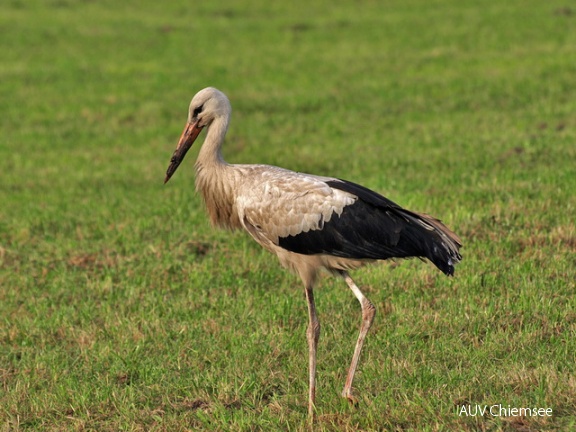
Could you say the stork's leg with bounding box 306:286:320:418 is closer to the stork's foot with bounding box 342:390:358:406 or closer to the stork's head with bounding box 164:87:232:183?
the stork's foot with bounding box 342:390:358:406

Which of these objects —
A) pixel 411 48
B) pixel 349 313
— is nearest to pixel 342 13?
pixel 411 48

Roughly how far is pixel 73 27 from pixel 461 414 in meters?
20.8

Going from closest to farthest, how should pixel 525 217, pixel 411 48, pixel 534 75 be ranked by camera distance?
1. pixel 525 217
2. pixel 534 75
3. pixel 411 48

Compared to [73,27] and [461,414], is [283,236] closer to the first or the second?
[461,414]

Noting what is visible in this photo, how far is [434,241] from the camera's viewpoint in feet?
18.4

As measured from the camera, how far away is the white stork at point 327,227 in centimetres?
563

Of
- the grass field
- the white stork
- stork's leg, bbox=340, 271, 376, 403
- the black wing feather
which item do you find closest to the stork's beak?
the white stork

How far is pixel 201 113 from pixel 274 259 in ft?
7.43

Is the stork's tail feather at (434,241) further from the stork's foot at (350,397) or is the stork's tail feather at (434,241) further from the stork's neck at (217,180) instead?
the stork's neck at (217,180)

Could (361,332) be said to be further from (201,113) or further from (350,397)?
(201,113)

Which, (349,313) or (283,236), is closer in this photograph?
(283,236)

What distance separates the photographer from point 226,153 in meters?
13.0

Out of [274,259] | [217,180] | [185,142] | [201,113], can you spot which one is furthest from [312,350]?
[274,259]

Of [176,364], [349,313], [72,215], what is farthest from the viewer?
[72,215]
